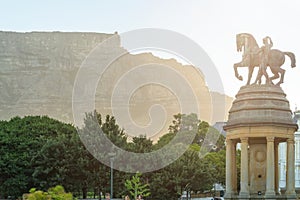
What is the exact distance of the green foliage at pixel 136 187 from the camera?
58.9 meters

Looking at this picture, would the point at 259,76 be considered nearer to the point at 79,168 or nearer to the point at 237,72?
the point at 237,72

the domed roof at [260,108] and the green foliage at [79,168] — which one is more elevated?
the domed roof at [260,108]

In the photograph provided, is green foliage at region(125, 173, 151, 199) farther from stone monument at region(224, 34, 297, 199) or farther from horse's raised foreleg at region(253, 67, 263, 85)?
horse's raised foreleg at region(253, 67, 263, 85)

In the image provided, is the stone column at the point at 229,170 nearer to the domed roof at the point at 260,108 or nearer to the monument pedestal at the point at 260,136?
the monument pedestal at the point at 260,136

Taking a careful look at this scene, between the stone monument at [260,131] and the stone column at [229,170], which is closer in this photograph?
the stone monument at [260,131]

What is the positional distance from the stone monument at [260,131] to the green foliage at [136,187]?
21.9 metres

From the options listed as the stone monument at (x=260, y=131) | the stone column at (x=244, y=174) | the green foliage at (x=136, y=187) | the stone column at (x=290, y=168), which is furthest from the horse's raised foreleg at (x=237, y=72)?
the green foliage at (x=136, y=187)

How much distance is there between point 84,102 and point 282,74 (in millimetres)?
147844

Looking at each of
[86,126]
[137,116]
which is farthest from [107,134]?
[137,116]

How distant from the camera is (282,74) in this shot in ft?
123

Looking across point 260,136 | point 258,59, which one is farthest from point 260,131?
point 258,59

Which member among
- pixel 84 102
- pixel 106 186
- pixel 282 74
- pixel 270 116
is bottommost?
pixel 106 186

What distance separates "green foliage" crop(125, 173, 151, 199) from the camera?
58.9 m

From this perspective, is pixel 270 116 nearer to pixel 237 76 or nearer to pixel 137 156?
pixel 237 76
